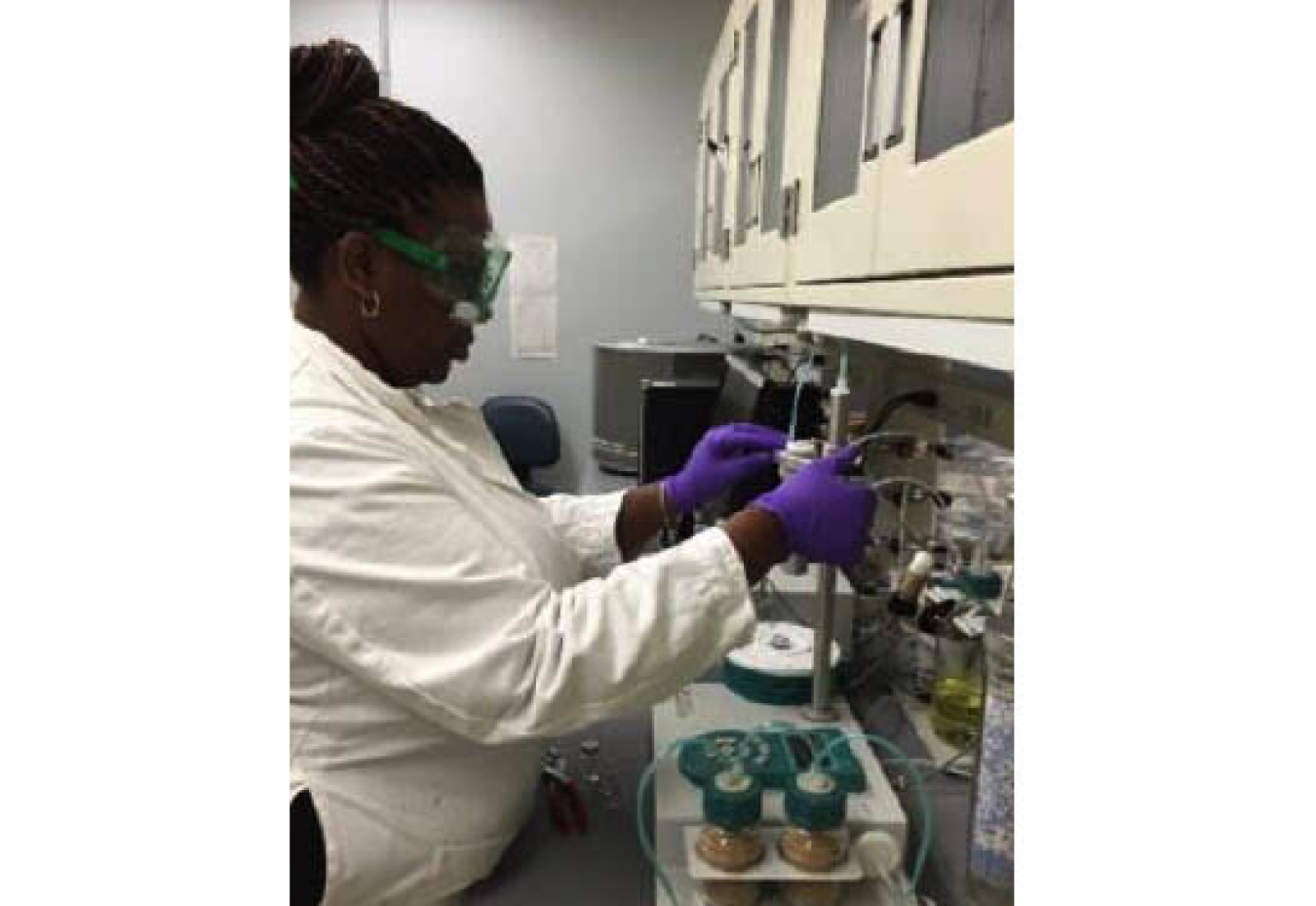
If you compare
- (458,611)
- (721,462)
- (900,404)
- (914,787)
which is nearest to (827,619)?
(914,787)

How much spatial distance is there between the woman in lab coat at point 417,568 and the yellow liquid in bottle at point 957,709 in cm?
34

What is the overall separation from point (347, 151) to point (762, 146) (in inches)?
33.3

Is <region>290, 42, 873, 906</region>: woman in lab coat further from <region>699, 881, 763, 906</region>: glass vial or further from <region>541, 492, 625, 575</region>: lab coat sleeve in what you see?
<region>541, 492, 625, 575</region>: lab coat sleeve

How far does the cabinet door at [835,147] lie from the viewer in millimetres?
861

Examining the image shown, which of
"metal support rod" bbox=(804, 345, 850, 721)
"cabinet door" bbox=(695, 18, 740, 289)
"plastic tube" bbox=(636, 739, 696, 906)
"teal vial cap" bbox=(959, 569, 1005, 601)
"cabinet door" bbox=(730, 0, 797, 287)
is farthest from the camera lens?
"cabinet door" bbox=(695, 18, 740, 289)

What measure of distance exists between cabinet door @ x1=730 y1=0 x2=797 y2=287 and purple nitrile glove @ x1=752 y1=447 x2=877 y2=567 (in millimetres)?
384

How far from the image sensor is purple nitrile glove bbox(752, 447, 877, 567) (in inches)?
39.2

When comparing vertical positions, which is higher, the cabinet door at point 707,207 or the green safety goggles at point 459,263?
the cabinet door at point 707,207

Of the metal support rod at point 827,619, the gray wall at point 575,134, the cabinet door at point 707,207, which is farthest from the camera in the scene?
the gray wall at point 575,134

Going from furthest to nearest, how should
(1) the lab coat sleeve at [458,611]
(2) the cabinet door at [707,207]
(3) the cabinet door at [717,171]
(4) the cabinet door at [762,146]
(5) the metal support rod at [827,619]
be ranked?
(2) the cabinet door at [707,207] < (3) the cabinet door at [717,171] < (4) the cabinet door at [762,146] < (5) the metal support rod at [827,619] < (1) the lab coat sleeve at [458,611]

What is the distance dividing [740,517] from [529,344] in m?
2.83

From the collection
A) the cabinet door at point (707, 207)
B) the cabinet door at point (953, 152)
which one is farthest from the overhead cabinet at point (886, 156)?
the cabinet door at point (707, 207)

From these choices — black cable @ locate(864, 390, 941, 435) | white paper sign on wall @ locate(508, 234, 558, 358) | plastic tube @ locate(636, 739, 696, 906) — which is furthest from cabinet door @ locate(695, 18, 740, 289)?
plastic tube @ locate(636, 739, 696, 906)

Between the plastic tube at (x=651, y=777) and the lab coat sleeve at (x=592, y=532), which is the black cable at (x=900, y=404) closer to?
the lab coat sleeve at (x=592, y=532)
